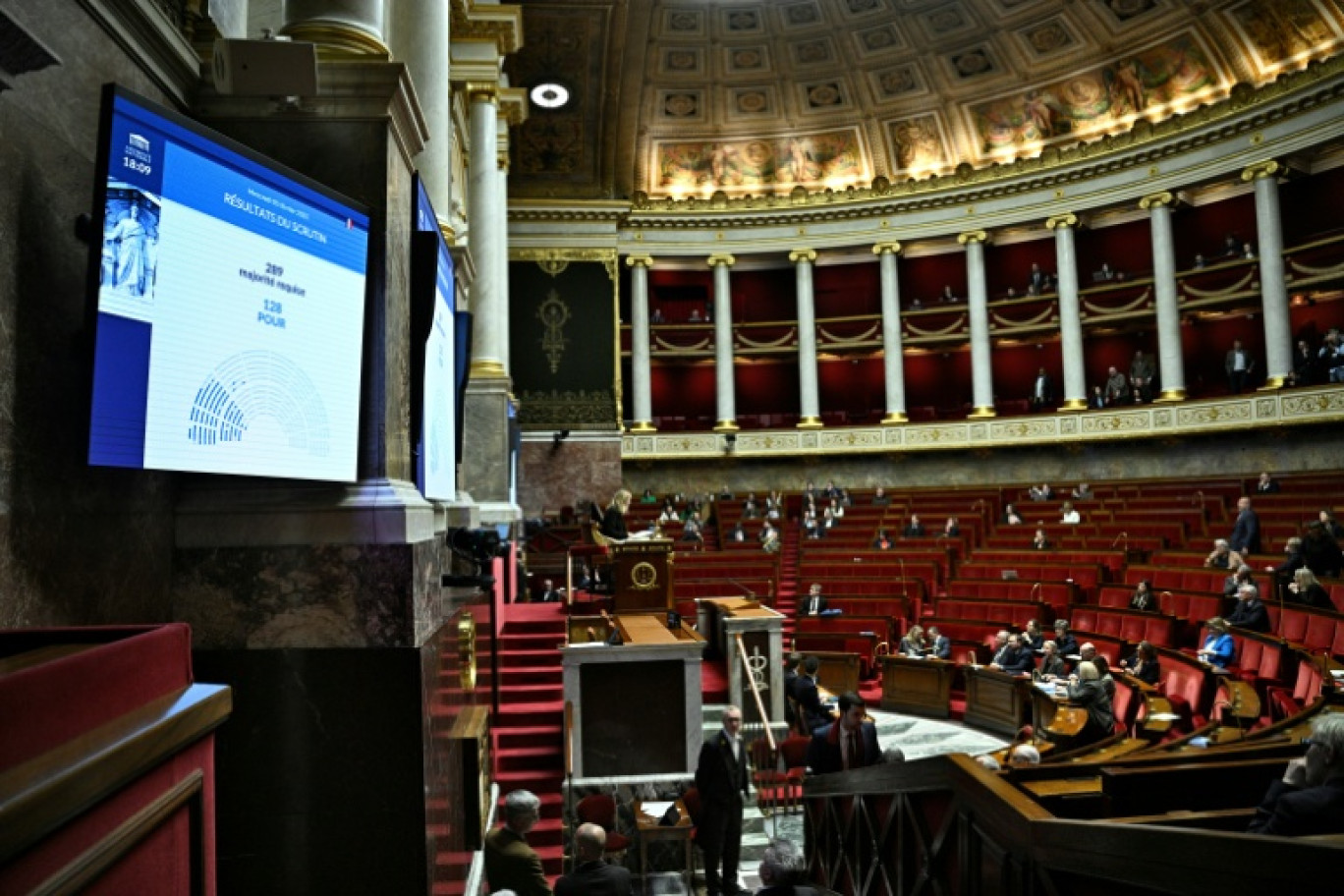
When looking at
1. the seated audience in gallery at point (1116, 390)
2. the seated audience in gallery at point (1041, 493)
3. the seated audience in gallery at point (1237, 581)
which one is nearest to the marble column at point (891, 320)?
the seated audience in gallery at point (1116, 390)

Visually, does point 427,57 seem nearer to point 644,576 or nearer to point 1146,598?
point 644,576

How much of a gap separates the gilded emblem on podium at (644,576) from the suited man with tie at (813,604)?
4101 millimetres

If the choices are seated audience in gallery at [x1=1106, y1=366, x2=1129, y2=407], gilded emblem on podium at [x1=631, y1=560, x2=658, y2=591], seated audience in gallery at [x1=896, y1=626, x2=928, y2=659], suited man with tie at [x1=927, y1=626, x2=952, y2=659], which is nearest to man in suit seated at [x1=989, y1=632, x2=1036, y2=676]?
suited man with tie at [x1=927, y1=626, x2=952, y2=659]

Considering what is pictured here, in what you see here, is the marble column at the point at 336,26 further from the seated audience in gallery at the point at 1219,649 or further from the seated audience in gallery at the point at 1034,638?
the seated audience in gallery at the point at 1034,638

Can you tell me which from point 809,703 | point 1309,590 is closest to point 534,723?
point 809,703

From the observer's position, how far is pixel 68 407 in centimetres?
271

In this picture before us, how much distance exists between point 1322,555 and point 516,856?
1090 centimetres

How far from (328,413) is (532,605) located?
9563 millimetres

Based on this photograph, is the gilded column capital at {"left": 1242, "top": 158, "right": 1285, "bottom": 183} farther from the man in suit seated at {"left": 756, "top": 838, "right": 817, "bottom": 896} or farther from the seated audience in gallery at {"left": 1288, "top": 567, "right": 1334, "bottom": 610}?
the man in suit seated at {"left": 756, "top": 838, "right": 817, "bottom": 896}

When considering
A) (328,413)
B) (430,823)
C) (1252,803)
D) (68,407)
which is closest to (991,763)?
(1252,803)

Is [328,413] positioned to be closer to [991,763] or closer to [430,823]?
[430,823]

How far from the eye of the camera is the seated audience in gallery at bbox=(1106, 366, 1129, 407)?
2203 centimetres

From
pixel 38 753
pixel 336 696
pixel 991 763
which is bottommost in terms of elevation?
pixel 991 763

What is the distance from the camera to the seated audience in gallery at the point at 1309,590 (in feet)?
32.5
